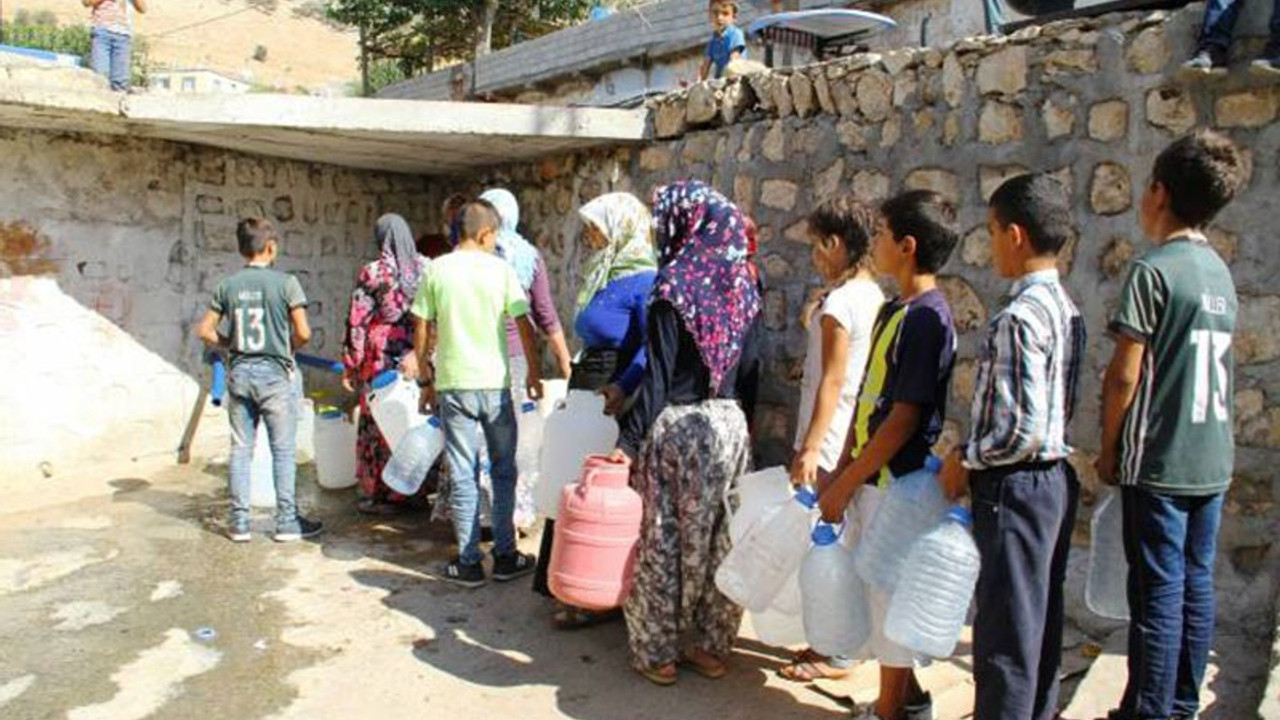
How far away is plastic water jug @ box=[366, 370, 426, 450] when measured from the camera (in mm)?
5262

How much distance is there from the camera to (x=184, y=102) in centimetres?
537

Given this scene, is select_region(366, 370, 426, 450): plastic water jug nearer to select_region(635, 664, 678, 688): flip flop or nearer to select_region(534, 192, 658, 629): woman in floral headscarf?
select_region(534, 192, 658, 629): woman in floral headscarf

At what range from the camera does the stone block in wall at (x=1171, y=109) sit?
344 centimetres

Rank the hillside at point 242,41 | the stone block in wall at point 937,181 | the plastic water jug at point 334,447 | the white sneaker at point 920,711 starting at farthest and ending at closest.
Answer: the hillside at point 242,41
the plastic water jug at point 334,447
the stone block in wall at point 937,181
the white sneaker at point 920,711

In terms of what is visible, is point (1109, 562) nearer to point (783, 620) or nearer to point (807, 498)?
point (807, 498)

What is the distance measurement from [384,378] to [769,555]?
2.95 m

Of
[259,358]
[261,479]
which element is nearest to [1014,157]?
[259,358]

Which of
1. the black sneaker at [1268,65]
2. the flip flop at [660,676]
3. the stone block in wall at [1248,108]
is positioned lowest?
the flip flop at [660,676]

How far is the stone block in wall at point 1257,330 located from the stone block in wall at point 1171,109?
0.65m

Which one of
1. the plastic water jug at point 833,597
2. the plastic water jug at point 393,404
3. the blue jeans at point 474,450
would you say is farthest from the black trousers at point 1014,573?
the plastic water jug at point 393,404

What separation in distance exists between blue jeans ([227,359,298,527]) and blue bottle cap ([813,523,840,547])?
3.13 m

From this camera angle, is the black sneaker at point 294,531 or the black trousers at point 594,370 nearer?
the black trousers at point 594,370

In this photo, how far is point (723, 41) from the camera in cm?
704

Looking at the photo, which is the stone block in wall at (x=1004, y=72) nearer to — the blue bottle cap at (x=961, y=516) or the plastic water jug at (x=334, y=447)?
the blue bottle cap at (x=961, y=516)
